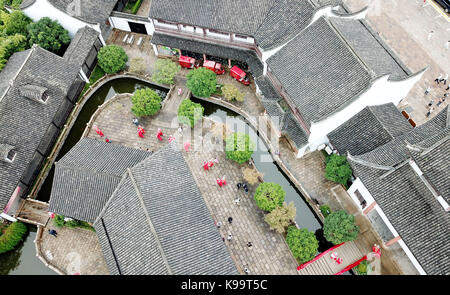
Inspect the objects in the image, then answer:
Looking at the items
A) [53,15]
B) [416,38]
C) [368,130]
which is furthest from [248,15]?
[53,15]

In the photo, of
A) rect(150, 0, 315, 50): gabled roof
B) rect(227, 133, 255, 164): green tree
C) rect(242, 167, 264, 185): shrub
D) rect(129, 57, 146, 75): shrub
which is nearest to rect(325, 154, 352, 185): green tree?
rect(242, 167, 264, 185): shrub

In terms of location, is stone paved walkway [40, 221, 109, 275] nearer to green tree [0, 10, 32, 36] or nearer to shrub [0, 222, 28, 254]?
shrub [0, 222, 28, 254]

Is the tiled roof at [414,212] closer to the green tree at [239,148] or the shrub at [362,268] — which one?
the shrub at [362,268]

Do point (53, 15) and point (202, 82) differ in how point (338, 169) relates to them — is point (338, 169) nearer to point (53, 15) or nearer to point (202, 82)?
point (202, 82)

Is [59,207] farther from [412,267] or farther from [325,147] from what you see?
[412,267]

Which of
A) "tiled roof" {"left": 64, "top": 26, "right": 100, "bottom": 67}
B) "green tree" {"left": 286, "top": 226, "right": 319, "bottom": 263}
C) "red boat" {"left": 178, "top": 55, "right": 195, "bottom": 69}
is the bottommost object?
"green tree" {"left": 286, "top": 226, "right": 319, "bottom": 263}

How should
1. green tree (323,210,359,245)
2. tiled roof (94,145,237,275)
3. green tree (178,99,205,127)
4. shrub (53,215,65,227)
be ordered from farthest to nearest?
green tree (178,99,205,127)
shrub (53,215,65,227)
green tree (323,210,359,245)
tiled roof (94,145,237,275)

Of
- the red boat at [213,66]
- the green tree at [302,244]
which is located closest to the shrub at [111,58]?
the red boat at [213,66]
